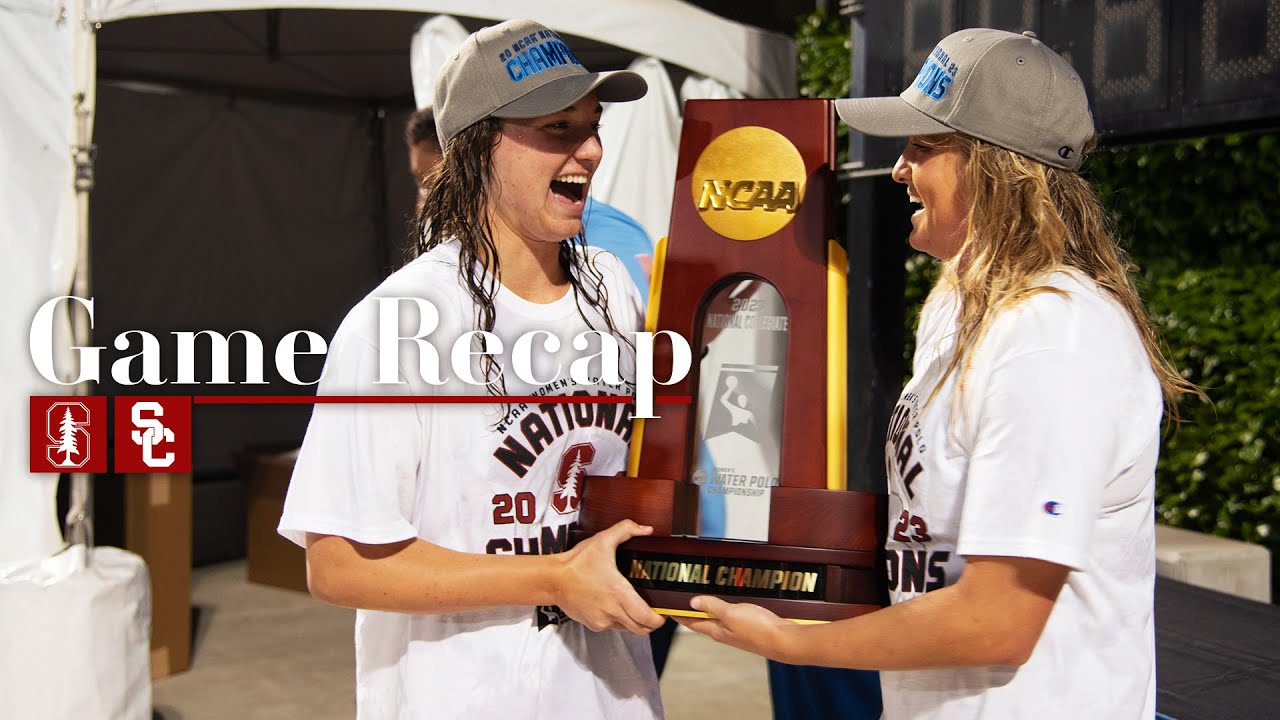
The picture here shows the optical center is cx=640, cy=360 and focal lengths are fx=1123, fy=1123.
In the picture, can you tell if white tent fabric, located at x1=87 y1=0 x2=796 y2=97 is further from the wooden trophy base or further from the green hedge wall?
the wooden trophy base

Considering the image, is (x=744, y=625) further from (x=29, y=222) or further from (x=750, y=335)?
(x=29, y=222)

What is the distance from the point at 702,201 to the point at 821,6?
3537 millimetres

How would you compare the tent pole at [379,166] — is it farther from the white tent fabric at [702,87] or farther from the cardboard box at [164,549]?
the white tent fabric at [702,87]

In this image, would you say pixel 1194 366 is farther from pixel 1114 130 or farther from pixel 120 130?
pixel 120 130

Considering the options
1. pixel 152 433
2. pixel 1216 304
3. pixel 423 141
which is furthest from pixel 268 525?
pixel 1216 304

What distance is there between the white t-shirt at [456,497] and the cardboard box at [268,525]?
4133mm

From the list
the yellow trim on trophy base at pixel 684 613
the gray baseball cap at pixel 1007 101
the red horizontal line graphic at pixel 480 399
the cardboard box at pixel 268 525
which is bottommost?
the cardboard box at pixel 268 525

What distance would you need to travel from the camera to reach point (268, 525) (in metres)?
5.41

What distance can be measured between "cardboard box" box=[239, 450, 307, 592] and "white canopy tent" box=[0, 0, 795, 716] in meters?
0.47

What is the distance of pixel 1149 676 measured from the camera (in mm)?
1134

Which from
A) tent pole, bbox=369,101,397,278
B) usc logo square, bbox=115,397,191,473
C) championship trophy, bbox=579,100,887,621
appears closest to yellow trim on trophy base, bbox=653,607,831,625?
championship trophy, bbox=579,100,887,621

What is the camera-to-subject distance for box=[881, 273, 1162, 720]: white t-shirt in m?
1.00

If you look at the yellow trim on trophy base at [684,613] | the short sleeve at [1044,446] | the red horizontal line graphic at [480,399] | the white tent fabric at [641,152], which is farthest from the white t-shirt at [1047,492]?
the white tent fabric at [641,152]

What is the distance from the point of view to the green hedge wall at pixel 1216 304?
3.54 meters
